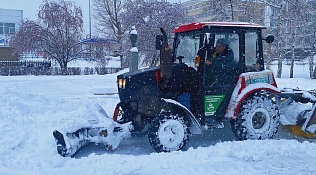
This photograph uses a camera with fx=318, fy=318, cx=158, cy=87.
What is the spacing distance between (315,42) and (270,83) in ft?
65.9

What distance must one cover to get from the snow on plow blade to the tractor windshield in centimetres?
175

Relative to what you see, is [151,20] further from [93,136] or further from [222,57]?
[93,136]

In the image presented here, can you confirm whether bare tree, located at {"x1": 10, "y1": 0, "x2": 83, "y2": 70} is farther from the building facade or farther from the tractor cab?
the building facade

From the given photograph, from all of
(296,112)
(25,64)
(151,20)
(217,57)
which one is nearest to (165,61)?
(217,57)

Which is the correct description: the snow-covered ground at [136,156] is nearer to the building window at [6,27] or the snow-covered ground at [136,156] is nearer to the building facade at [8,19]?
the building facade at [8,19]

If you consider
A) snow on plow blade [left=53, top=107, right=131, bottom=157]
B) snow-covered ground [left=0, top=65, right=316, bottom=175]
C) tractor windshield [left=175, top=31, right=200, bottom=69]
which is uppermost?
tractor windshield [left=175, top=31, right=200, bottom=69]

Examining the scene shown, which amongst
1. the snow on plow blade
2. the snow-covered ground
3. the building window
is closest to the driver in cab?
the snow-covered ground

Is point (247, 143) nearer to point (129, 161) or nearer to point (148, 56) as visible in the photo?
point (129, 161)

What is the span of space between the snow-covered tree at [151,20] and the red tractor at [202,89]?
1368 centimetres

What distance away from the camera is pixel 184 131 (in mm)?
5355

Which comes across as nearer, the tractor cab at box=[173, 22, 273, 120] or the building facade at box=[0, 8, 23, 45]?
the tractor cab at box=[173, 22, 273, 120]

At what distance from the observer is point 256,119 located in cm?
622

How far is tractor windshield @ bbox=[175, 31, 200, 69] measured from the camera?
235 inches

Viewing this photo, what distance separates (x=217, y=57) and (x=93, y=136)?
261 cm
